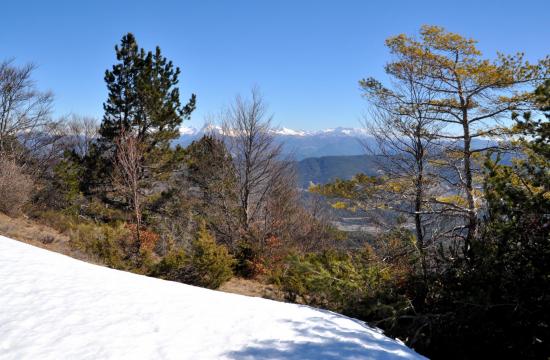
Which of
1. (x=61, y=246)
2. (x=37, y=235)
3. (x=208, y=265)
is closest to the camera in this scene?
(x=208, y=265)

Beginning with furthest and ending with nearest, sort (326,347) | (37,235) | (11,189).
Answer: (11,189) → (37,235) → (326,347)

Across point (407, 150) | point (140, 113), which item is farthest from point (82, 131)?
point (407, 150)

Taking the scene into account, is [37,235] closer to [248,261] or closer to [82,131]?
[248,261]

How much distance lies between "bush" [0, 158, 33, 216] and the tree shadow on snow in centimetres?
1429

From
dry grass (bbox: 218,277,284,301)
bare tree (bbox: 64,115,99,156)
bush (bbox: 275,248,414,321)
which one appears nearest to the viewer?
bush (bbox: 275,248,414,321)

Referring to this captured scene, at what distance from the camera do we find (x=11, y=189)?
14.1m

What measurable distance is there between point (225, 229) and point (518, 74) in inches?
446

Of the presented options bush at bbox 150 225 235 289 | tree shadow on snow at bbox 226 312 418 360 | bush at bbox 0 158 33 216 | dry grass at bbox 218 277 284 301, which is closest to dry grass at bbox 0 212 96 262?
bush at bbox 0 158 33 216

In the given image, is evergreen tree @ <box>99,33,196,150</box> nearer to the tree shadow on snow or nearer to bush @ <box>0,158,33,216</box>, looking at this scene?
bush @ <box>0,158,33,216</box>

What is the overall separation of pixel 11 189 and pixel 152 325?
44.7ft

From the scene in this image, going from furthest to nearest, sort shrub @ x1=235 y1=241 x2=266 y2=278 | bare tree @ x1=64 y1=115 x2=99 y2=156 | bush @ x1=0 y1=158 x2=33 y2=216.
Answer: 1. bare tree @ x1=64 y1=115 x2=99 y2=156
2. bush @ x1=0 y1=158 x2=33 y2=216
3. shrub @ x1=235 y1=241 x2=266 y2=278

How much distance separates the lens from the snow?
366 centimetres

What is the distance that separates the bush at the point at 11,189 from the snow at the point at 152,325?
32.1 feet

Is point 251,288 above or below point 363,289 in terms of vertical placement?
below
